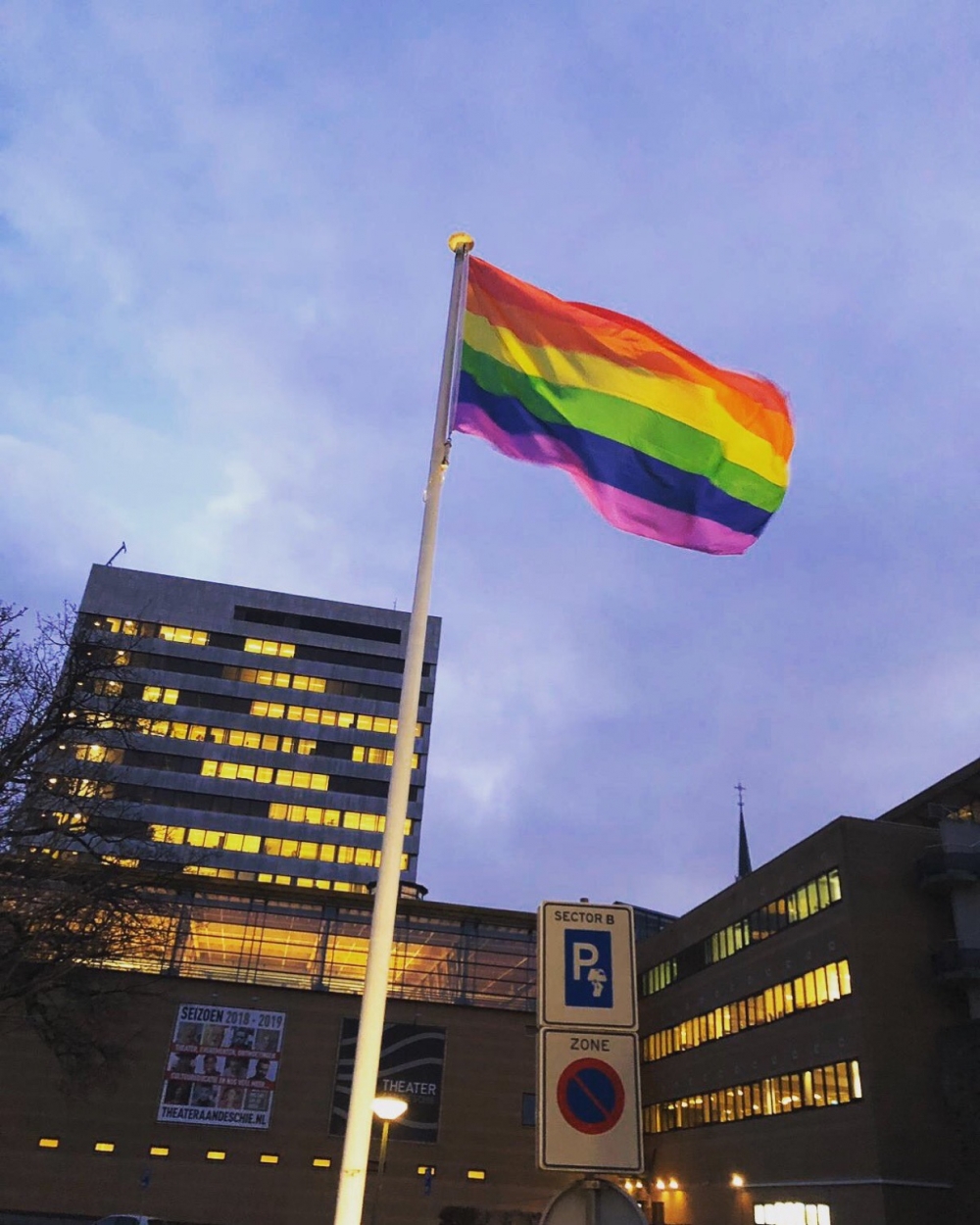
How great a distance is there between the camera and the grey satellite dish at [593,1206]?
516 centimetres

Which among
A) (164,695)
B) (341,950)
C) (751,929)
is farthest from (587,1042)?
(164,695)

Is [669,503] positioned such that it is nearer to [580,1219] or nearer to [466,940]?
[580,1219]

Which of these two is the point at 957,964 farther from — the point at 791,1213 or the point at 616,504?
the point at 616,504

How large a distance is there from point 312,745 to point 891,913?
63.0 meters

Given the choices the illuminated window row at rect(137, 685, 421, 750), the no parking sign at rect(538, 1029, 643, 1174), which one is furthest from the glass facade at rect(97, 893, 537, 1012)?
the no parking sign at rect(538, 1029, 643, 1174)

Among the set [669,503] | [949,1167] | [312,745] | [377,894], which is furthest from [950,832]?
[312,745]

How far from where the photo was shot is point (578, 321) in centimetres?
1300

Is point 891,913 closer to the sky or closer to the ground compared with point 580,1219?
closer to the sky

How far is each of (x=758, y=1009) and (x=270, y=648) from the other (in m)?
64.2

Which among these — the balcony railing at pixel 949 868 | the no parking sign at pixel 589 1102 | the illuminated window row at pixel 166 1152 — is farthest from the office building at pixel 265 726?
the no parking sign at pixel 589 1102

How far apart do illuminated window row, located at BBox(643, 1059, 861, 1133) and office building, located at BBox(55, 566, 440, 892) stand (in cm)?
3529

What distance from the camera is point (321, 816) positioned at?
96.6m

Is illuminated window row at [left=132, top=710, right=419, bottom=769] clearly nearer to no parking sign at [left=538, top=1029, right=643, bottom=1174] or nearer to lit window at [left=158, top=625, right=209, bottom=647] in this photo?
lit window at [left=158, top=625, right=209, bottom=647]

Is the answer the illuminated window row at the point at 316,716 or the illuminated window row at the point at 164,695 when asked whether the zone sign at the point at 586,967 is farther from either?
the illuminated window row at the point at 164,695
